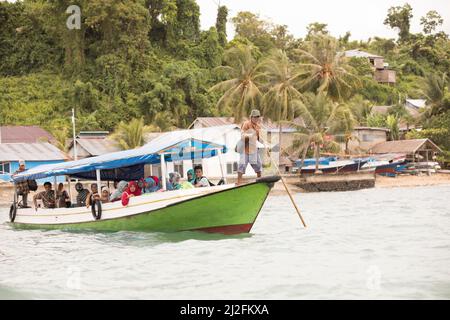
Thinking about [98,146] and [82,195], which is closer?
[82,195]

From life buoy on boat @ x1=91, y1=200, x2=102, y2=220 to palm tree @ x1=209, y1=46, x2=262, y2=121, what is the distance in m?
25.9

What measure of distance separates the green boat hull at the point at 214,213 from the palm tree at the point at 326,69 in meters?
29.6

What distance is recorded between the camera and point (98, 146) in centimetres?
3900

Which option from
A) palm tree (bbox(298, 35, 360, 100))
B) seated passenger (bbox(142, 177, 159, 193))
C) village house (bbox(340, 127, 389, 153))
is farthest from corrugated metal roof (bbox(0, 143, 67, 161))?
seated passenger (bbox(142, 177, 159, 193))

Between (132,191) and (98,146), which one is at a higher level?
(132,191)

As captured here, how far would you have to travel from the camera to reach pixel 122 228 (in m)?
15.0

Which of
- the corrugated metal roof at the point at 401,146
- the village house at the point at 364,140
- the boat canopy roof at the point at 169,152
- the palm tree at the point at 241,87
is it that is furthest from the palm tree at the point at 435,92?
the boat canopy roof at the point at 169,152

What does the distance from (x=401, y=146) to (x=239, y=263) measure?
34896 mm

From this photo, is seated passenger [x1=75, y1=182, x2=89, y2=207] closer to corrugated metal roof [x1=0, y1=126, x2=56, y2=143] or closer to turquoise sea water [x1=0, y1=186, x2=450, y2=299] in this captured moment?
turquoise sea water [x1=0, y1=186, x2=450, y2=299]

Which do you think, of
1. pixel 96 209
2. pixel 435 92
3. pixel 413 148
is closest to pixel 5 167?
pixel 96 209

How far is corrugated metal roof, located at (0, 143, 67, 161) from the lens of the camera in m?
35.4

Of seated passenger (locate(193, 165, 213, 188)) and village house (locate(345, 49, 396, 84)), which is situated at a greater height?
village house (locate(345, 49, 396, 84))

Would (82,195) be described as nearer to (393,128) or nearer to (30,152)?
(30,152)
